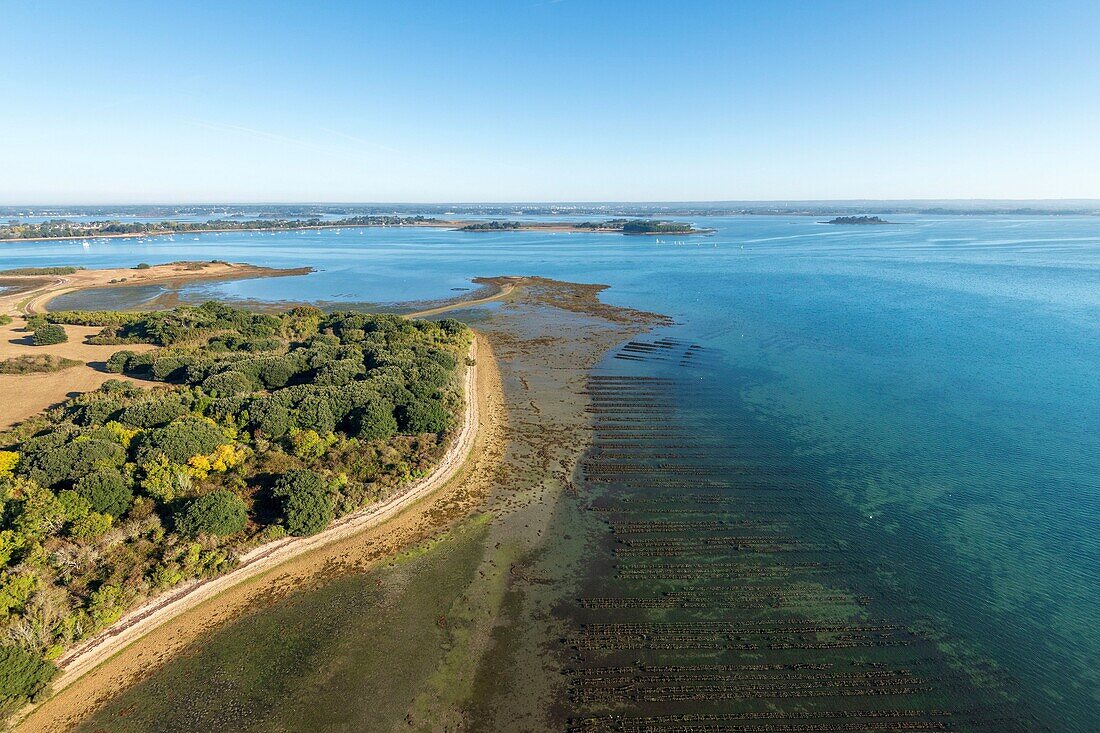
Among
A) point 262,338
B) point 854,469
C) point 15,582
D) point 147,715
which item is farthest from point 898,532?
point 262,338

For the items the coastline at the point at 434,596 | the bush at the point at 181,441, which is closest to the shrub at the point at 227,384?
the bush at the point at 181,441

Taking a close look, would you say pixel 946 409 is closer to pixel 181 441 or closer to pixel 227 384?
pixel 181 441

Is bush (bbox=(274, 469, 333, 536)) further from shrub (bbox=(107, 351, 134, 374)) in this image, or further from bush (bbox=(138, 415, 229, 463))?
shrub (bbox=(107, 351, 134, 374))

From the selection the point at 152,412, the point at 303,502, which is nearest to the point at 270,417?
the point at 152,412

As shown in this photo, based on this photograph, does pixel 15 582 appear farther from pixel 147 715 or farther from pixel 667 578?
pixel 667 578

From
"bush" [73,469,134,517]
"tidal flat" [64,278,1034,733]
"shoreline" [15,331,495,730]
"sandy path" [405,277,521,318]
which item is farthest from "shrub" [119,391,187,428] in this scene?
"sandy path" [405,277,521,318]

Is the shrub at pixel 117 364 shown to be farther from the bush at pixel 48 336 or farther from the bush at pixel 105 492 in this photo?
the bush at pixel 105 492
